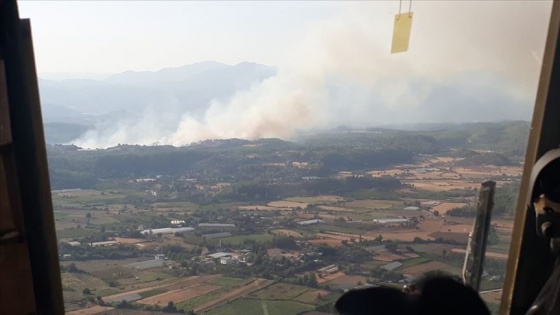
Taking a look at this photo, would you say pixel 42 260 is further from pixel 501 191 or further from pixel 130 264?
pixel 501 191

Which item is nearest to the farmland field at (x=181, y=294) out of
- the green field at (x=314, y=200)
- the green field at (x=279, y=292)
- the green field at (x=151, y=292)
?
the green field at (x=151, y=292)

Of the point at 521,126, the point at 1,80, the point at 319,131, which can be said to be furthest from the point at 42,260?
the point at 521,126

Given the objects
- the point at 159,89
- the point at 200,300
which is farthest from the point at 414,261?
the point at 159,89

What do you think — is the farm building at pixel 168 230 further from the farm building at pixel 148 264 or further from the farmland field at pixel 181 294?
the farmland field at pixel 181 294

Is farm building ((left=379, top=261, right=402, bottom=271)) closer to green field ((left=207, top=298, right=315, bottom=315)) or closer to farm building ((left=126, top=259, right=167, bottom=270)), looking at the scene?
green field ((left=207, top=298, right=315, bottom=315))

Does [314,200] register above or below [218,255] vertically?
above

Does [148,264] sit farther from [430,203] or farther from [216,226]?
[430,203]
